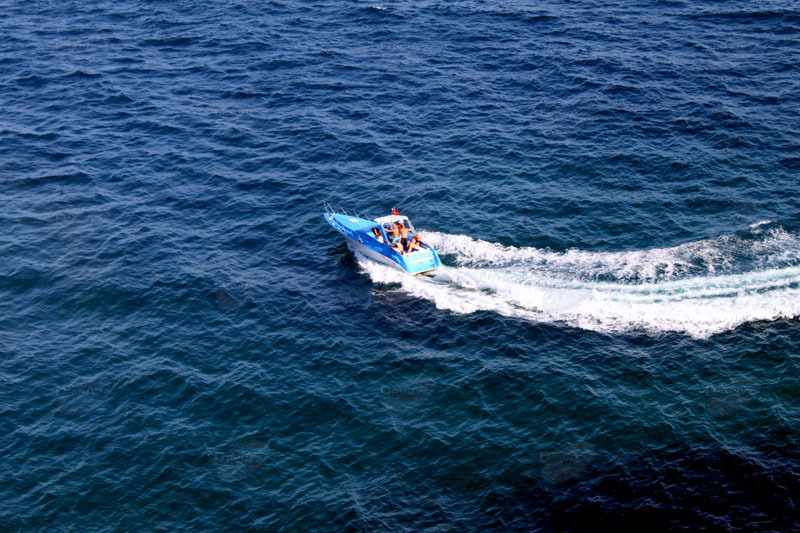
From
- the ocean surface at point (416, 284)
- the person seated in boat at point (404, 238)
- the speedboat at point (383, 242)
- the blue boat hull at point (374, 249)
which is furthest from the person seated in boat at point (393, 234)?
the ocean surface at point (416, 284)

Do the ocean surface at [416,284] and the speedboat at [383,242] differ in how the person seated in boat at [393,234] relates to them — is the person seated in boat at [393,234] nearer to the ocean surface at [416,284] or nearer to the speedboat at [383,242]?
the speedboat at [383,242]

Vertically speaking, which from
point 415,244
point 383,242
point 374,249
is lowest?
point 374,249

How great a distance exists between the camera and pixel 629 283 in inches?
1977

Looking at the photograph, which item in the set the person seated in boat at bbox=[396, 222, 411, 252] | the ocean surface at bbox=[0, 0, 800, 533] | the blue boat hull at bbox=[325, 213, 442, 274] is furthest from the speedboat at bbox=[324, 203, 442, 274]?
the ocean surface at bbox=[0, 0, 800, 533]

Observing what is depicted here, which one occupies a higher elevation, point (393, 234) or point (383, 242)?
point (393, 234)

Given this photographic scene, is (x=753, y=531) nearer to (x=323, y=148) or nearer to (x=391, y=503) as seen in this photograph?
(x=391, y=503)

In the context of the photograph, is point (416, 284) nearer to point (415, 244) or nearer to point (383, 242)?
point (415, 244)

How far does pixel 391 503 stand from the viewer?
37.3 m

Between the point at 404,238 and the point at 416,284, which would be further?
the point at 404,238

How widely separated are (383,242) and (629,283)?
17731mm

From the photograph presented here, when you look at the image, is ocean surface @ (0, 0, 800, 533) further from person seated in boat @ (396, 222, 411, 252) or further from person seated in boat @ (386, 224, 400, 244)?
person seated in boat @ (386, 224, 400, 244)

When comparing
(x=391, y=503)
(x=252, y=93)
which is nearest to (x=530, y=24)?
(x=252, y=93)

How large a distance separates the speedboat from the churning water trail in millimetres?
856

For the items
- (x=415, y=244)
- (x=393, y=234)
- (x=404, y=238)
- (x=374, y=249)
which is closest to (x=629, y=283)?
(x=415, y=244)
